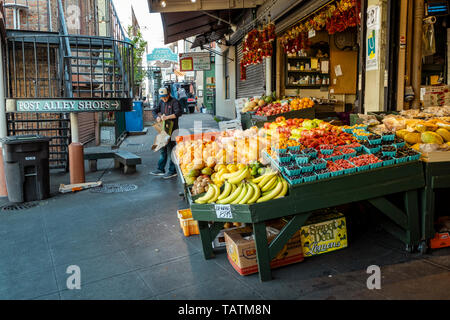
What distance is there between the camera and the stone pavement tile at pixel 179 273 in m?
3.32

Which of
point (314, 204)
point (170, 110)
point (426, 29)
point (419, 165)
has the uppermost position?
point (426, 29)

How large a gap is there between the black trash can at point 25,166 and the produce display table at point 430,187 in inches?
245

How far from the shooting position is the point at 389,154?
3.72 m

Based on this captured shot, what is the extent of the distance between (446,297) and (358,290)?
68cm

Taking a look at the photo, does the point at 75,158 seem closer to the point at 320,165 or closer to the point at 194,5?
the point at 320,165

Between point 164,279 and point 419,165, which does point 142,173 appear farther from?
point 419,165

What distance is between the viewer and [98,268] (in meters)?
3.73

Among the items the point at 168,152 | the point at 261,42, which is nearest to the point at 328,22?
the point at 261,42

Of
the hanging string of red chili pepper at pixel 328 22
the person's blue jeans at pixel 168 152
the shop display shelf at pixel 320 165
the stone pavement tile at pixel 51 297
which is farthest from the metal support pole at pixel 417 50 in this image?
the stone pavement tile at pixel 51 297

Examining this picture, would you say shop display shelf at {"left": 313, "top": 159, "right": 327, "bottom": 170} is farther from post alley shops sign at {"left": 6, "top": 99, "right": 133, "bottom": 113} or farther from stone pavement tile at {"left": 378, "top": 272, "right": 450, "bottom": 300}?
post alley shops sign at {"left": 6, "top": 99, "right": 133, "bottom": 113}

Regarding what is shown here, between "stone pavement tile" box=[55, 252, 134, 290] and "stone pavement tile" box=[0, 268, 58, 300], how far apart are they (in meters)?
0.08

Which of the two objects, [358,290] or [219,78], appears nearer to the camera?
[358,290]

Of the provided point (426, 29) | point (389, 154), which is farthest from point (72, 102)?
point (426, 29)

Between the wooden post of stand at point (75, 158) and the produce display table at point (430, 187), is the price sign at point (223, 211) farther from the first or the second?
the wooden post of stand at point (75, 158)
